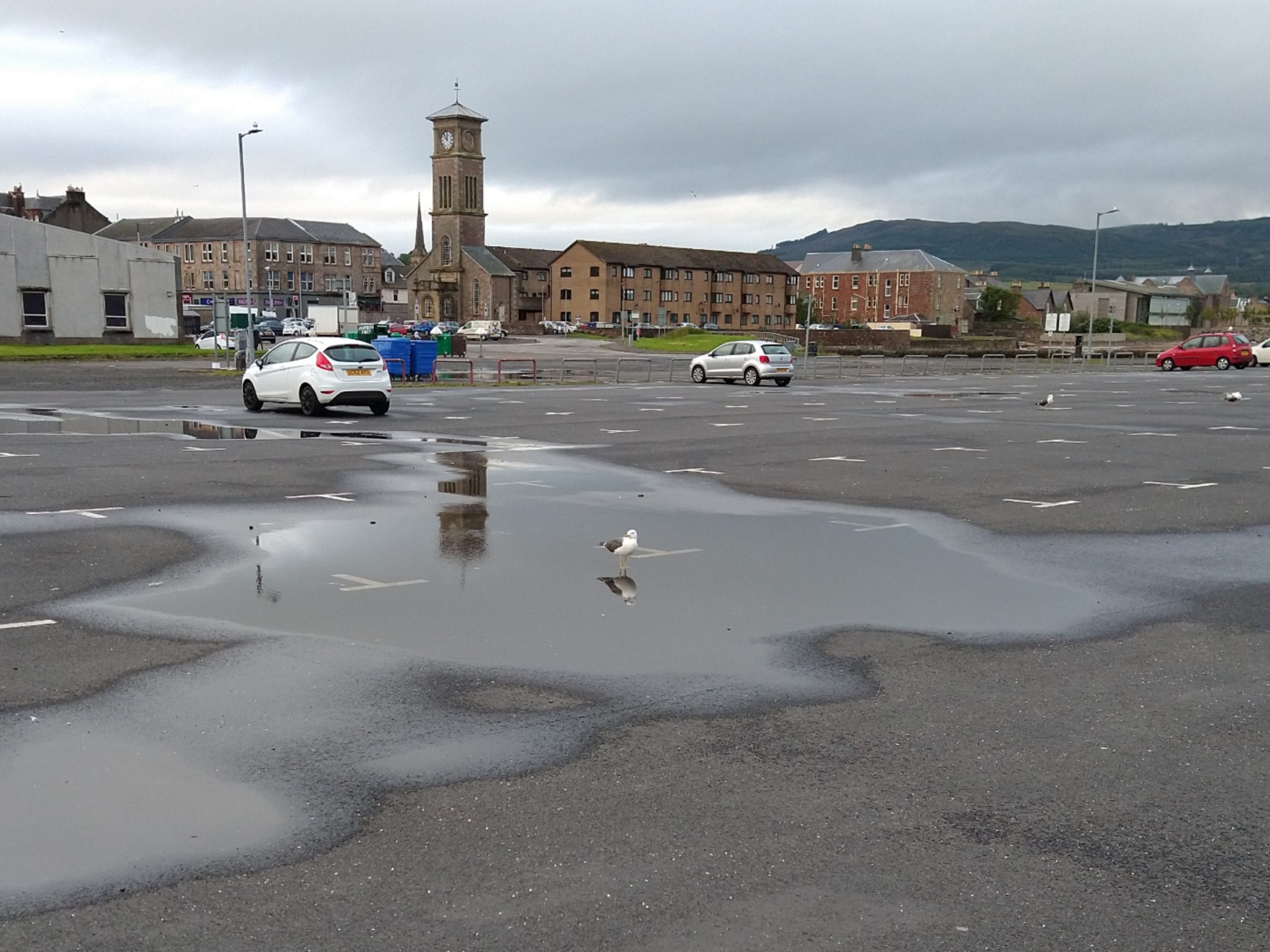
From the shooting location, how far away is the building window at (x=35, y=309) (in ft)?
188

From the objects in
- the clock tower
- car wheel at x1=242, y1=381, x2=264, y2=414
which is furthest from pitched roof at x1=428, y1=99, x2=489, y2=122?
car wheel at x1=242, y1=381, x2=264, y2=414

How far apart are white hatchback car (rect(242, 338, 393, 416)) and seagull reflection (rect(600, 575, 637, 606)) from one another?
664 inches

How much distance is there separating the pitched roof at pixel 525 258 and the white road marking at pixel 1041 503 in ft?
430

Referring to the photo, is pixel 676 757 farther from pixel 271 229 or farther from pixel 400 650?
pixel 271 229

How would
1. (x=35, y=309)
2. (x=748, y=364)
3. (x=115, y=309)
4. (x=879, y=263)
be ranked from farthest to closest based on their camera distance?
(x=879, y=263) → (x=115, y=309) → (x=35, y=309) → (x=748, y=364)

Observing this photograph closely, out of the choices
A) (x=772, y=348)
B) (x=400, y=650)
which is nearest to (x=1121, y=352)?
(x=772, y=348)

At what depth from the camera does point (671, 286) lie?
5659 inches

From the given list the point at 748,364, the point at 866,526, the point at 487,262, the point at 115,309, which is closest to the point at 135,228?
the point at 487,262

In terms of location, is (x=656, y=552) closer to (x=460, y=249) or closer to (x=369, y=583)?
(x=369, y=583)

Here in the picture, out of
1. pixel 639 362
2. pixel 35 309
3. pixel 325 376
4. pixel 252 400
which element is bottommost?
pixel 639 362

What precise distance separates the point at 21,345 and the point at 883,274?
122 m

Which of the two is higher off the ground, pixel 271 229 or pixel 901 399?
pixel 271 229

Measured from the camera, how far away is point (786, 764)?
5.67 metres

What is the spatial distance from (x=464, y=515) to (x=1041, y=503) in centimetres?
683
